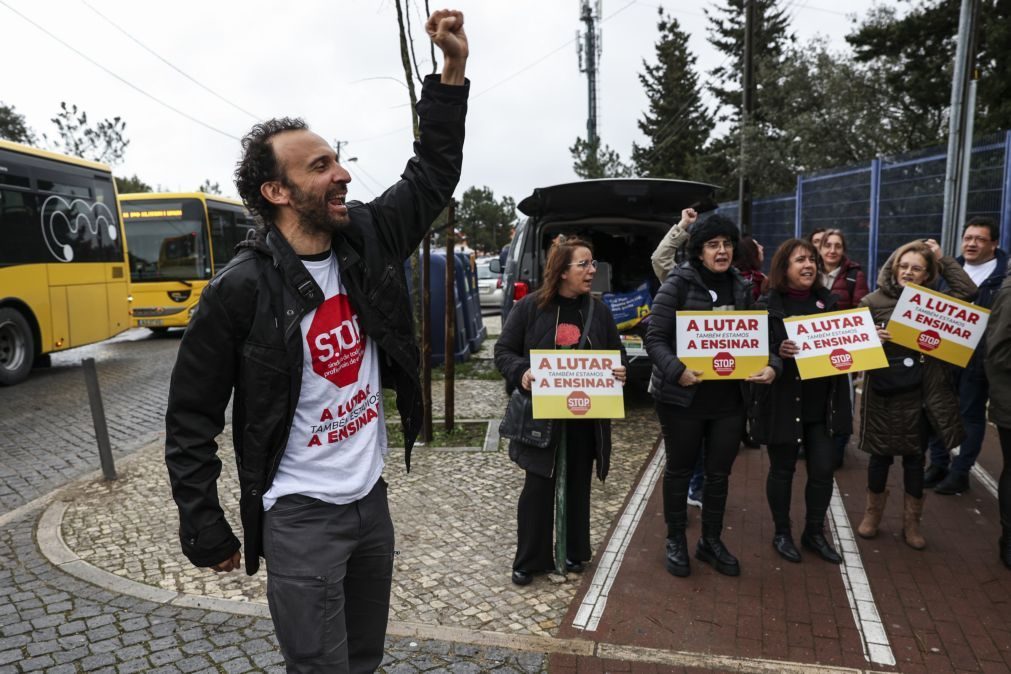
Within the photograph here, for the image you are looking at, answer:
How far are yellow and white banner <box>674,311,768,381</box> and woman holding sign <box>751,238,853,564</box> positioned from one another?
0.25 metres

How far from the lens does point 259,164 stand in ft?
6.47

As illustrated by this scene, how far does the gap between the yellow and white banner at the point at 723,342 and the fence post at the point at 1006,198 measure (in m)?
5.86

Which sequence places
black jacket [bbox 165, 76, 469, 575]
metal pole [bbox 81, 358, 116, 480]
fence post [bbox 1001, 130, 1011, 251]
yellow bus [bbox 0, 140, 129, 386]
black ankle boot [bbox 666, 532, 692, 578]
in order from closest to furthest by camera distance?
black jacket [bbox 165, 76, 469, 575] → black ankle boot [bbox 666, 532, 692, 578] → metal pole [bbox 81, 358, 116, 480] → fence post [bbox 1001, 130, 1011, 251] → yellow bus [bbox 0, 140, 129, 386]

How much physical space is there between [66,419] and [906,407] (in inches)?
Result: 324

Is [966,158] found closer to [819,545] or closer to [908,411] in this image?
[908,411]

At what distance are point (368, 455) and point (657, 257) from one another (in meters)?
4.05

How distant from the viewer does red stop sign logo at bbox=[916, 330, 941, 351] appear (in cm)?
399

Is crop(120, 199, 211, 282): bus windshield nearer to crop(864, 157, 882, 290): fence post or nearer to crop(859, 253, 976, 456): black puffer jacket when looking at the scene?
crop(864, 157, 882, 290): fence post

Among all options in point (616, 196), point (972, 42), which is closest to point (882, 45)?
point (972, 42)

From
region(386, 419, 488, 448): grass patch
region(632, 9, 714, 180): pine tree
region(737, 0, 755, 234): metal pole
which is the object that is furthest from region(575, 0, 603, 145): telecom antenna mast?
region(386, 419, 488, 448): grass patch

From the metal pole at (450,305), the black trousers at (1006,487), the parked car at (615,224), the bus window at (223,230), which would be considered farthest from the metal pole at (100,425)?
the bus window at (223,230)

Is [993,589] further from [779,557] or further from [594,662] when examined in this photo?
[594,662]

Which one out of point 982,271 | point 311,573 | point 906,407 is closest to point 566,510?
point 906,407

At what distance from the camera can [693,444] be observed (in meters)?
3.86
